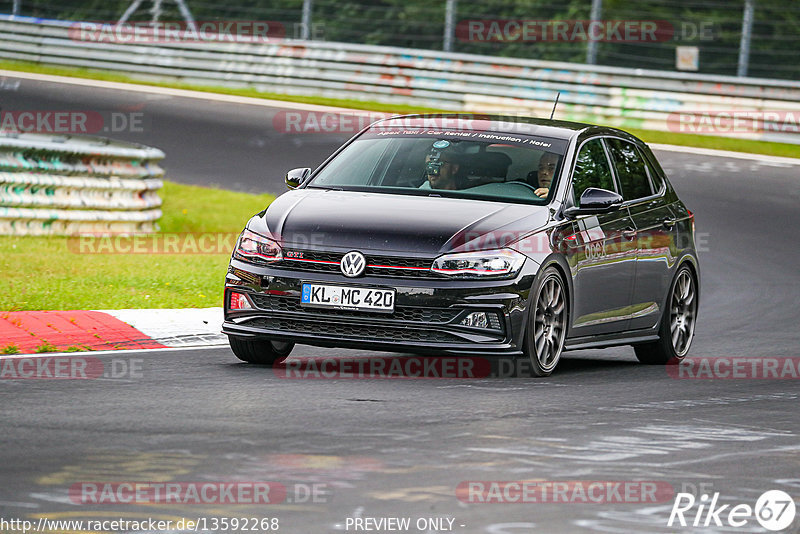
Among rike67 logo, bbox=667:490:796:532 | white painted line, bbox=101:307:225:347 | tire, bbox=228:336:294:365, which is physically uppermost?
rike67 logo, bbox=667:490:796:532

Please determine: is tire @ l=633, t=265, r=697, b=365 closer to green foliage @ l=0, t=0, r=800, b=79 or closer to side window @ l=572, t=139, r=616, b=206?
side window @ l=572, t=139, r=616, b=206

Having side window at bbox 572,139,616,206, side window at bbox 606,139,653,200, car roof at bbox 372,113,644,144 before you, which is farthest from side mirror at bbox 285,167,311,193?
side window at bbox 606,139,653,200

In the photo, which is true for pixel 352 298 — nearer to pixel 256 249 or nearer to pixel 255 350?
pixel 256 249

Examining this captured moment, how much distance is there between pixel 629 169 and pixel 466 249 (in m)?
2.65

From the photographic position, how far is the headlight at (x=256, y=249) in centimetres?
967

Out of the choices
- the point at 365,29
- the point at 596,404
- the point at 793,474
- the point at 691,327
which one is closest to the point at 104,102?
the point at 365,29

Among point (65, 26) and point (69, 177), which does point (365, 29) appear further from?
point (69, 177)

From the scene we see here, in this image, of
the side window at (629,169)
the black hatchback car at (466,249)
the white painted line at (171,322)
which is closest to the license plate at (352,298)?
the black hatchback car at (466,249)

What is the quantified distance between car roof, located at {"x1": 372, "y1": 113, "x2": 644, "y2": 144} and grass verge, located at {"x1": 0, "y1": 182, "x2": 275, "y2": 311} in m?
2.89

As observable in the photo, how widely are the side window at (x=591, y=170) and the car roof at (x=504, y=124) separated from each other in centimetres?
11

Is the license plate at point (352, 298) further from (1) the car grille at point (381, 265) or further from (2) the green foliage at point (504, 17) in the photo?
(2) the green foliage at point (504, 17)

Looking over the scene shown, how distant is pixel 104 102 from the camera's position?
94.8 ft

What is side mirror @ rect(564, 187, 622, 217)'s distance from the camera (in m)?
10.4

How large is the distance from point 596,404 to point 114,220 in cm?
1013
